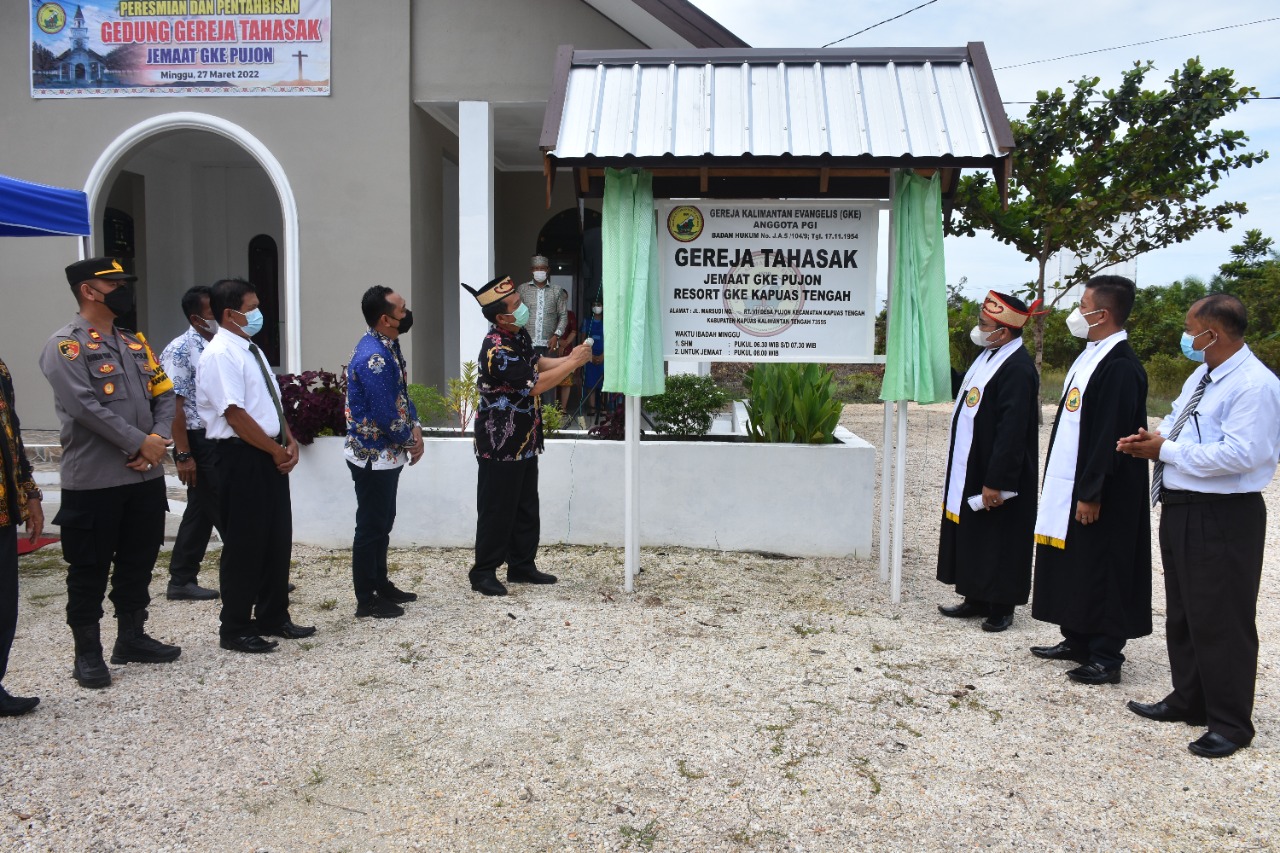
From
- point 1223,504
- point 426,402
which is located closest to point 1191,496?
point 1223,504

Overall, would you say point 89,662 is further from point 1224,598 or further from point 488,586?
point 1224,598

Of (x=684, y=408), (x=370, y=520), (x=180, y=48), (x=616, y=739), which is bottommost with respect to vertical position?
A: (x=616, y=739)

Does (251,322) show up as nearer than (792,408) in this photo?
Yes

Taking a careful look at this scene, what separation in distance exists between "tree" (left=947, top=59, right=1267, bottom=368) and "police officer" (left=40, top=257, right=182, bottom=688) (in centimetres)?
1156

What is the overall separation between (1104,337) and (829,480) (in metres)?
2.39

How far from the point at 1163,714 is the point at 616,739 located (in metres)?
2.29

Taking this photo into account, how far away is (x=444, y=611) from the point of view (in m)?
5.44

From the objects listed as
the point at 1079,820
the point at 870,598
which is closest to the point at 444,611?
the point at 870,598

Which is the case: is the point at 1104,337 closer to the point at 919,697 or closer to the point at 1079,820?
the point at 919,697

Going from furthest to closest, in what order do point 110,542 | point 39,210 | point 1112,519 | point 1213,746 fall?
point 39,210, point 1112,519, point 110,542, point 1213,746

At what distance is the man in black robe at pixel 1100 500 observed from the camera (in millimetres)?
4332

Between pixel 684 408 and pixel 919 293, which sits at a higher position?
pixel 919 293

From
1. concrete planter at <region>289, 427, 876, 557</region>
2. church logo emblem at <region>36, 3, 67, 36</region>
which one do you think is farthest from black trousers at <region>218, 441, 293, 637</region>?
church logo emblem at <region>36, 3, 67, 36</region>

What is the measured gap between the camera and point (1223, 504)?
375cm
